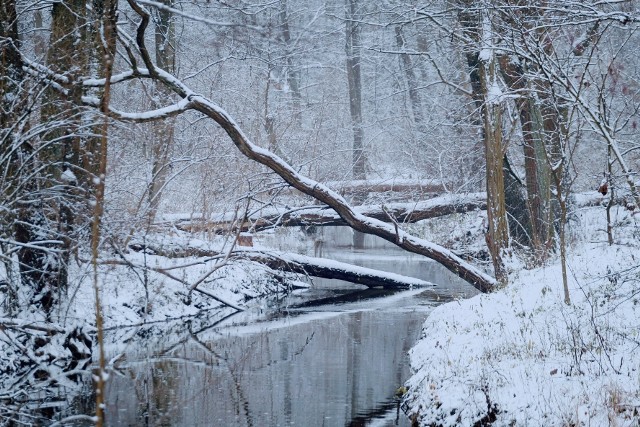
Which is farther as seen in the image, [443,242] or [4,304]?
[443,242]

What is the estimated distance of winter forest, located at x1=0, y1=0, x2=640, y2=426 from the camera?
269 inches

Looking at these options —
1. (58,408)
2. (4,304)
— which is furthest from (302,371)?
(4,304)

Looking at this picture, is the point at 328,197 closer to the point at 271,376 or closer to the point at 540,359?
the point at 271,376

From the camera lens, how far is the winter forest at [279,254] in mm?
6840

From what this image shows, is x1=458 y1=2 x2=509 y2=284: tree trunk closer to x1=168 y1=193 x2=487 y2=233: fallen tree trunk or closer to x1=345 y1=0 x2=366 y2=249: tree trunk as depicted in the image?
x1=168 y1=193 x2=487 y2=233: fallen tree trunk

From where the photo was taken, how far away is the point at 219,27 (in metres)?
6.61

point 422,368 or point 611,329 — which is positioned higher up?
point 611,329

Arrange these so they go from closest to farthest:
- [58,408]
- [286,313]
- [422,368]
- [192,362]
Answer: [58,408] → [422,368] → [192,362] → [286,313]

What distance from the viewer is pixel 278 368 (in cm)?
948

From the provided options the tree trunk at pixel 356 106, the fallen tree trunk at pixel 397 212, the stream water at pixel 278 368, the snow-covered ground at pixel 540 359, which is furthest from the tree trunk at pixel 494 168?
the tree trunk at pixel 356 106

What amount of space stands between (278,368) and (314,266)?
6626mm

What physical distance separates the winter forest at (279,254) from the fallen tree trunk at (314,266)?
0.23 feet

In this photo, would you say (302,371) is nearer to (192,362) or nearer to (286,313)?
(192,362)

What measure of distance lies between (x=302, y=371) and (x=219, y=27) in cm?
455
